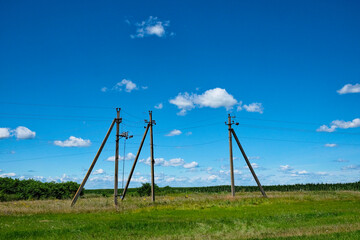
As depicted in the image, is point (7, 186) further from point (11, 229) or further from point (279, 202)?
point (279, 202)

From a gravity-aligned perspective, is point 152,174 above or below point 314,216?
above

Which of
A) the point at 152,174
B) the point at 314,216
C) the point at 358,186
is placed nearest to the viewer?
the point at 314,216

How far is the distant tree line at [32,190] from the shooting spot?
48.0m

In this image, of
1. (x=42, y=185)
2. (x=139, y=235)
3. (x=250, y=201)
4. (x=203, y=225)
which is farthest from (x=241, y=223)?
(x=42, y=185)

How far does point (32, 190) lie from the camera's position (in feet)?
160

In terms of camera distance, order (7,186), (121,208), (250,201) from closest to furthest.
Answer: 1. (121,208)
2. (250,201)
3. (7,186)

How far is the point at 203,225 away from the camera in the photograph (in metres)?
20.0

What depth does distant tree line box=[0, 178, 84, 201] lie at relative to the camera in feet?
157

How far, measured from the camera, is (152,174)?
3956cm

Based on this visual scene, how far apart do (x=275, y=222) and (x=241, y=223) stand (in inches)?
102

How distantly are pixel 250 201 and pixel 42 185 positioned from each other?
30.8 m

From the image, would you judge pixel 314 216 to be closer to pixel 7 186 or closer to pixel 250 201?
pixel 250 201

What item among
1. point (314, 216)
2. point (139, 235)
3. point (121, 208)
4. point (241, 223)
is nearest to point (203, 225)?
point (241, 223)

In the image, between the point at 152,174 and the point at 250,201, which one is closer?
the point at 250,201
